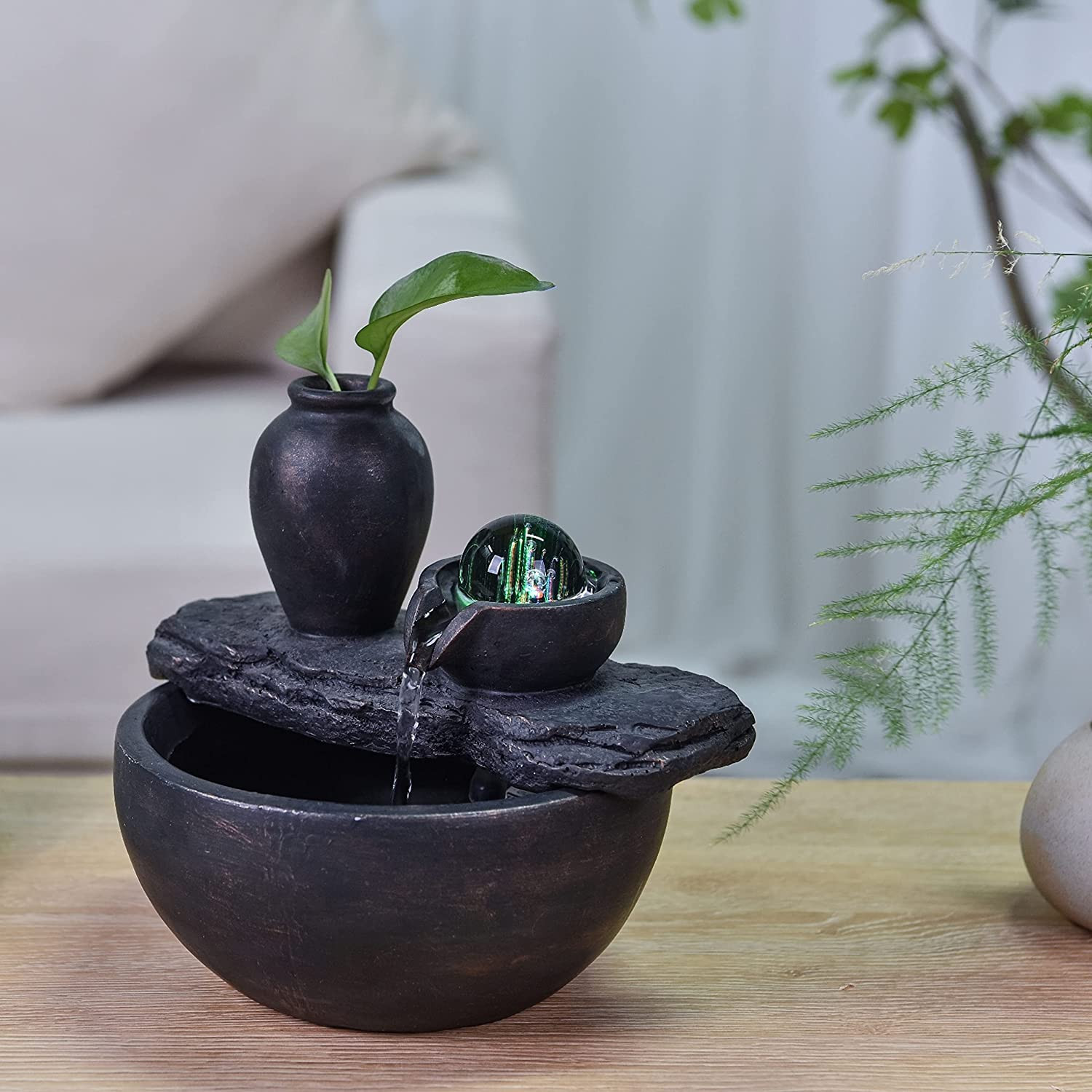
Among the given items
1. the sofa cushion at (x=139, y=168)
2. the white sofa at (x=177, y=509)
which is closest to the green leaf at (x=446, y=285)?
the white sofa at (x=177, y=509)

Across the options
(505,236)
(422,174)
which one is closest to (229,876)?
(505,236)

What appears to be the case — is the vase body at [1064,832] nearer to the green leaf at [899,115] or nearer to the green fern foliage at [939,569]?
the green fern foliage at [939,569]

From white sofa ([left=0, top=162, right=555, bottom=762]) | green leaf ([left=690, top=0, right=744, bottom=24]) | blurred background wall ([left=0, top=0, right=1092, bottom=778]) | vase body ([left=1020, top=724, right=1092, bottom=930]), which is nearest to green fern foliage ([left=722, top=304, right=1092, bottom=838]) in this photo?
vase body ([left=1020, top=724, right=1092, bottom=930])

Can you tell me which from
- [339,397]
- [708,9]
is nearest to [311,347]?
[339,397]

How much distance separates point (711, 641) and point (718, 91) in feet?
2.79

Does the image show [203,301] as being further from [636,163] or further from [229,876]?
[229,876]

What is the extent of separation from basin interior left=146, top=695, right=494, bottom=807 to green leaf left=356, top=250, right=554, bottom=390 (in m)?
0.21

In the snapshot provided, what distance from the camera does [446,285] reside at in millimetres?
613

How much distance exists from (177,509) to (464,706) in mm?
688

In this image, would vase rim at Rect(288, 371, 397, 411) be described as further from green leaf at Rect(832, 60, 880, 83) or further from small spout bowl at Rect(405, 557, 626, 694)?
green leaf at Rect(832, 60, 880, 83)

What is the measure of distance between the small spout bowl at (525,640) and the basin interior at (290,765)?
105 millimetres

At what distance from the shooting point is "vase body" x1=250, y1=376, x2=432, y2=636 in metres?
0.66

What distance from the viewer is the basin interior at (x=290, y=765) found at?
2.31 feet

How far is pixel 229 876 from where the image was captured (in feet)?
1.85
